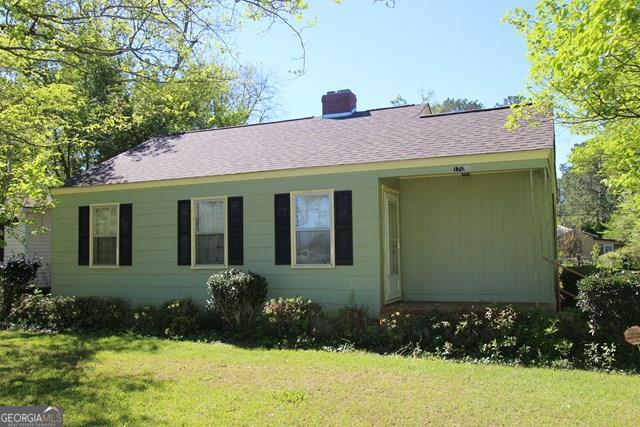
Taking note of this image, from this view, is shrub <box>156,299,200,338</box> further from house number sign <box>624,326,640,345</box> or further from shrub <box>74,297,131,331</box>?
house number sign <box>624,326,640,345</box>


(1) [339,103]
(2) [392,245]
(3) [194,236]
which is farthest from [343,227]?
(1) [339,103]

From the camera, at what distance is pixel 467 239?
10.4 meters

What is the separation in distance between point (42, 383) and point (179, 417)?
2.53m

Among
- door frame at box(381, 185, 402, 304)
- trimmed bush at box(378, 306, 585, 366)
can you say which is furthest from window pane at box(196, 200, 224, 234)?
trimmed bush at box(378, 306, 585, 366)

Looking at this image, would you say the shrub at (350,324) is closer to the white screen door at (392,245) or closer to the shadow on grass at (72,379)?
the white screen door at (392,245)

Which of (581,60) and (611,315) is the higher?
(581,60)

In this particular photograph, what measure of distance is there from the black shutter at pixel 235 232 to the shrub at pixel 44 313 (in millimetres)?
3504

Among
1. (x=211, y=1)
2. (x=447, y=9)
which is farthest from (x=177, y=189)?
(x=447, y=9)

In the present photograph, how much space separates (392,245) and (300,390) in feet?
15.8

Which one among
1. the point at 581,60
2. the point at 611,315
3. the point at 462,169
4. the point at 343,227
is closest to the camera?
the point at 581,60

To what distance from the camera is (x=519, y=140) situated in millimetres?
9242

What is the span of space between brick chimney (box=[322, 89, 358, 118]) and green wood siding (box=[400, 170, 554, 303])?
10.8ft

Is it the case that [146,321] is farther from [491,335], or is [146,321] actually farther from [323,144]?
[491,335]

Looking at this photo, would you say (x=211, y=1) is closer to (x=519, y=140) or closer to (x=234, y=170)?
(x=234, y=170)
